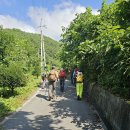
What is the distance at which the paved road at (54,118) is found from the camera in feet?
37.1

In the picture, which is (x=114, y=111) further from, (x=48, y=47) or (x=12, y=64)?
(x=48, y=47)

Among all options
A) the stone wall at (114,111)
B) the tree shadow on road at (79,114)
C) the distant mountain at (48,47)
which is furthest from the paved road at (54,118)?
the distant mountain at (48,47)

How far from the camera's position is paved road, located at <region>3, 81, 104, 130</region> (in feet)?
37.1

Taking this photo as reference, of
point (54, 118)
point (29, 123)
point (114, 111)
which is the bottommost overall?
point (29, 123)

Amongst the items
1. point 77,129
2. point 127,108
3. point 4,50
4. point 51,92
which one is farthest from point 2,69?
point 4,50

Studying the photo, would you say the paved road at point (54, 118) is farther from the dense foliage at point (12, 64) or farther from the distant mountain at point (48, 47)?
the distant mountain at point (48, 47)

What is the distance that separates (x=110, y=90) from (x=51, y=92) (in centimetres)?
716

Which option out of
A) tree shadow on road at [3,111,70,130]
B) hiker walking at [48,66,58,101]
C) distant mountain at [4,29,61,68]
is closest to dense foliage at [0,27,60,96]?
hiker walking at [48,66,58,101]

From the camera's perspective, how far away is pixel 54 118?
503 inches

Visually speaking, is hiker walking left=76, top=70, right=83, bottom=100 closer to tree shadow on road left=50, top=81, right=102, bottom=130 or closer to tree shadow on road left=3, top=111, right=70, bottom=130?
tree shadow on road left=50, top=81, right=102, bottom=130

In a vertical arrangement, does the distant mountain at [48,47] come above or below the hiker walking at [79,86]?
above

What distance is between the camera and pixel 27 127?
11.2m

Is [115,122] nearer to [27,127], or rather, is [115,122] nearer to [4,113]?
[27,127]

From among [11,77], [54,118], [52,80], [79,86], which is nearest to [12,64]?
[11,77]
